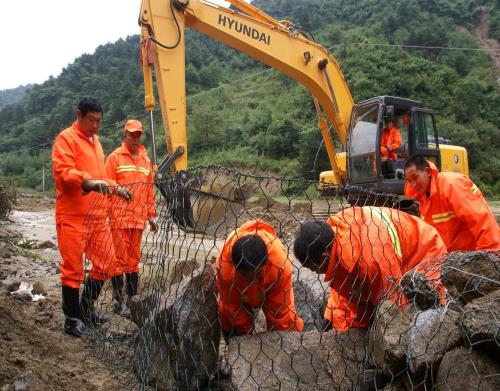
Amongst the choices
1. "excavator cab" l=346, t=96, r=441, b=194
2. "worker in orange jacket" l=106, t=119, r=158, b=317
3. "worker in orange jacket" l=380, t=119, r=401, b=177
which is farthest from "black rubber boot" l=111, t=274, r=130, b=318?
"worker in orange jacket" l=380, t=119, r=401, b=177

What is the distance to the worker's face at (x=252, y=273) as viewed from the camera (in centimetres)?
255

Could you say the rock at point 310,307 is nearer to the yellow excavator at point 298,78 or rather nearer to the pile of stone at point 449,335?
the pile of stone at point 449,335

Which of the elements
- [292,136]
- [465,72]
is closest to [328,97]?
[292,136]

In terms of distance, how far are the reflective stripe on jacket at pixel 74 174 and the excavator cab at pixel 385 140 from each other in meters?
5.19

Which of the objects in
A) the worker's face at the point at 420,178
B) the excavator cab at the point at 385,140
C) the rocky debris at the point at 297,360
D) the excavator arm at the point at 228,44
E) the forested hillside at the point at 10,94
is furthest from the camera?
the forested hillside at the point at 10,94

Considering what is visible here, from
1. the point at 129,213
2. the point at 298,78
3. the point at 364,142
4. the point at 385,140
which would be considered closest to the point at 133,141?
the point at 129,213

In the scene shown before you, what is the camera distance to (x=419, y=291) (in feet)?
7.22

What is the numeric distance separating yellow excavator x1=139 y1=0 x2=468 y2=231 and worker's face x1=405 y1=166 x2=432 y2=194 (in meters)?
2.51

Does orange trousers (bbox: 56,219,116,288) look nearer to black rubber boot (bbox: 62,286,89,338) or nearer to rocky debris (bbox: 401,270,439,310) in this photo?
black rubber boot (bbox: 62,286,89,338)

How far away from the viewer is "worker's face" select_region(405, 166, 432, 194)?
12.0ft

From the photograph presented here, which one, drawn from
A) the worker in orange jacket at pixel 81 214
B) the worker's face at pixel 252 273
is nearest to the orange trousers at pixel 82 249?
the worker in orange jacket at pixel 81 214

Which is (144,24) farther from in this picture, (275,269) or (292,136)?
(292,136)

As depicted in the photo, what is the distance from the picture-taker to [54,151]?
3.48 m

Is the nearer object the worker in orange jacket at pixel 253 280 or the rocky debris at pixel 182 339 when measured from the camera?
the worker in orange jacket at pixel 253 280
